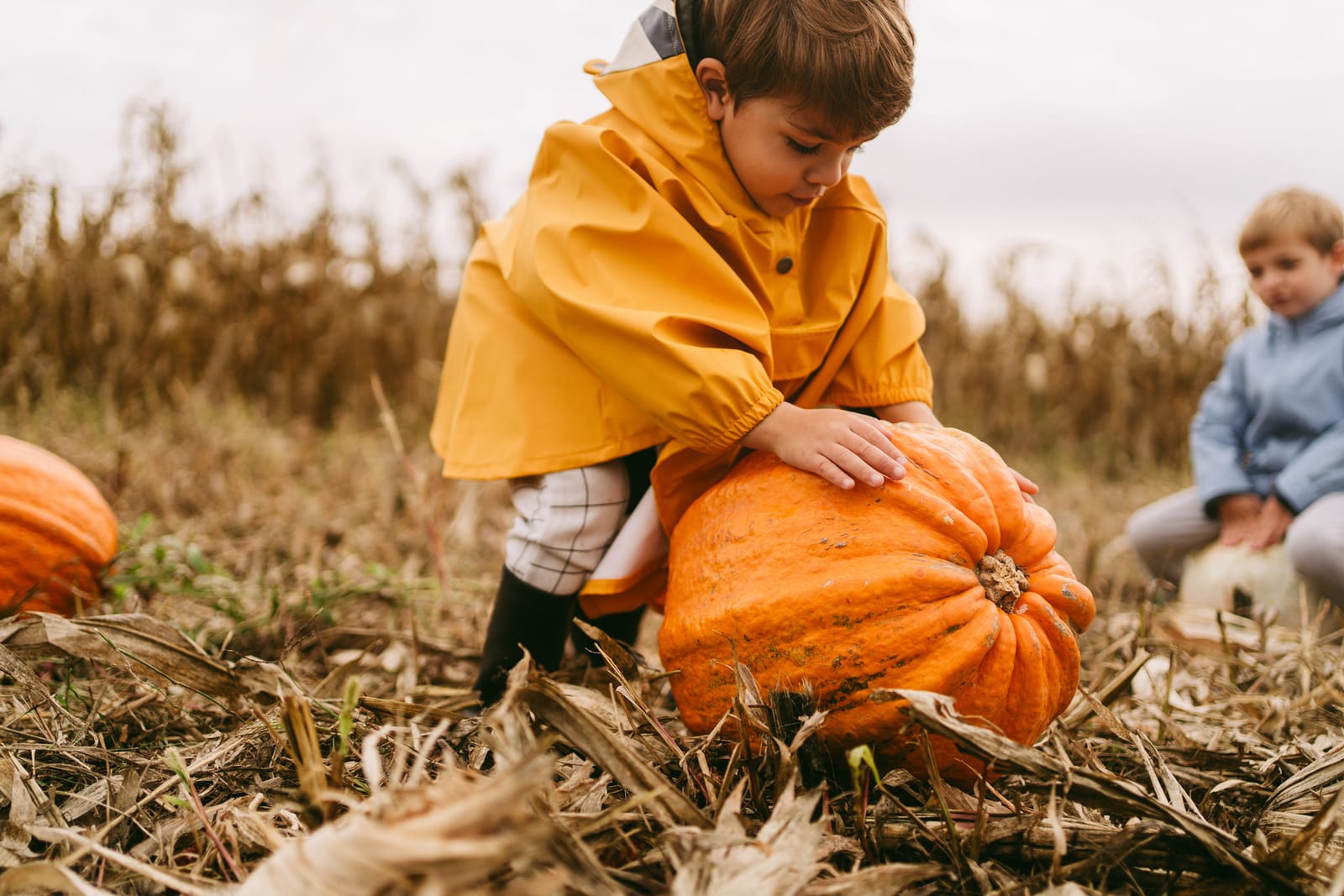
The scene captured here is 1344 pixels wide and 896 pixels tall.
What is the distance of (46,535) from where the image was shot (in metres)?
2.46

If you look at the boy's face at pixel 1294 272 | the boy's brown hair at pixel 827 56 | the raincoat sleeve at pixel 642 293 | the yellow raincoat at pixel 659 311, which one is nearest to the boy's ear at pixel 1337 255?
the boy's face at pixel 1294 272

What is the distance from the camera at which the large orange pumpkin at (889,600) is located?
1.64 m

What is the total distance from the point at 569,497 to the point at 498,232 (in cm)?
72

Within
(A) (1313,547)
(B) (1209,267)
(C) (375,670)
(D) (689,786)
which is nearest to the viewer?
(D) (689,786)

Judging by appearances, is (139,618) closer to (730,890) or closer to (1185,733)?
(730,890)

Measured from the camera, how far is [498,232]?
244 centimetres

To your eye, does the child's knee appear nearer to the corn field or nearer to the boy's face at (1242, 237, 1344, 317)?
the boy's face at (1242, 237, 1344, 317)

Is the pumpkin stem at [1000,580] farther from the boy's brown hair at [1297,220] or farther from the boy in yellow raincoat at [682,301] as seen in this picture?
the boy's brown hair at [1297,220]

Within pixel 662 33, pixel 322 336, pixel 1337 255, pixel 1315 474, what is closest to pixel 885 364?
pixel 662 33

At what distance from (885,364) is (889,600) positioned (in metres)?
0.83

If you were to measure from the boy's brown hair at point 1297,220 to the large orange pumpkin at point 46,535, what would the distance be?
434 centimetres

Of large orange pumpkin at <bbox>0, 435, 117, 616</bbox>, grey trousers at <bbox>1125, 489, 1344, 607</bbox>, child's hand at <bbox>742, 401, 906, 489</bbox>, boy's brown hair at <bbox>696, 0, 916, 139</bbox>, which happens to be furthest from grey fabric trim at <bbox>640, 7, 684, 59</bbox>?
grey trousers at <bbox>1125, 489, 1344, 607</bbox>

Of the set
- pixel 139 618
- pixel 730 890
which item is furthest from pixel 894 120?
pixel 139 618

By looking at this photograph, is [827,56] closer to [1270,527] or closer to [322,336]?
[1270,527]
